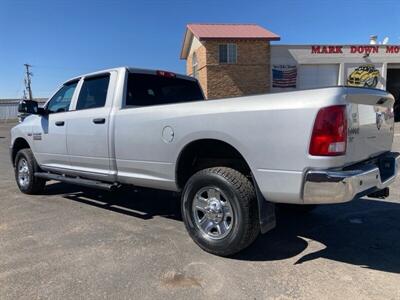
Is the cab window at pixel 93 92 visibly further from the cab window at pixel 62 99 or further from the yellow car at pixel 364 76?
the yellow car at pixel 364 76

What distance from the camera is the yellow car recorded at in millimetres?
28406

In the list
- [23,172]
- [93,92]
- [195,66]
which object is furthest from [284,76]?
[93,92]

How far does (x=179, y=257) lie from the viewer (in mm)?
3848

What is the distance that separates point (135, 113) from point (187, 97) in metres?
1.42

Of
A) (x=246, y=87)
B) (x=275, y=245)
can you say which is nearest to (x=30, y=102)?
(x=275, y=245)

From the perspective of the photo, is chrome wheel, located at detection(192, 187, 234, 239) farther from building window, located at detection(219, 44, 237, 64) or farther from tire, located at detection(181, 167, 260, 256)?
building window, located at detection(219, 44, 237, 64)

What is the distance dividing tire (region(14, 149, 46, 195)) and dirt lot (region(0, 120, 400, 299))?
929 mm

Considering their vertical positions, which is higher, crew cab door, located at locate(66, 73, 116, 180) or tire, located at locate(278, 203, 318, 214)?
crew cab door, located at locate(66, 73, 116, 180)

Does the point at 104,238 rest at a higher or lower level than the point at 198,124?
lower

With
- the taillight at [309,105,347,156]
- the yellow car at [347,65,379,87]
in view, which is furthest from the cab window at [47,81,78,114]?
the yellow car at [347,65,379,87]

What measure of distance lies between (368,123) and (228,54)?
77.7 ft

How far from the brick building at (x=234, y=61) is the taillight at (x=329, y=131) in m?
23.3

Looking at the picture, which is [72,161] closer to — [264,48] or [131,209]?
[131,209]

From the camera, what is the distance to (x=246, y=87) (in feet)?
88.2
